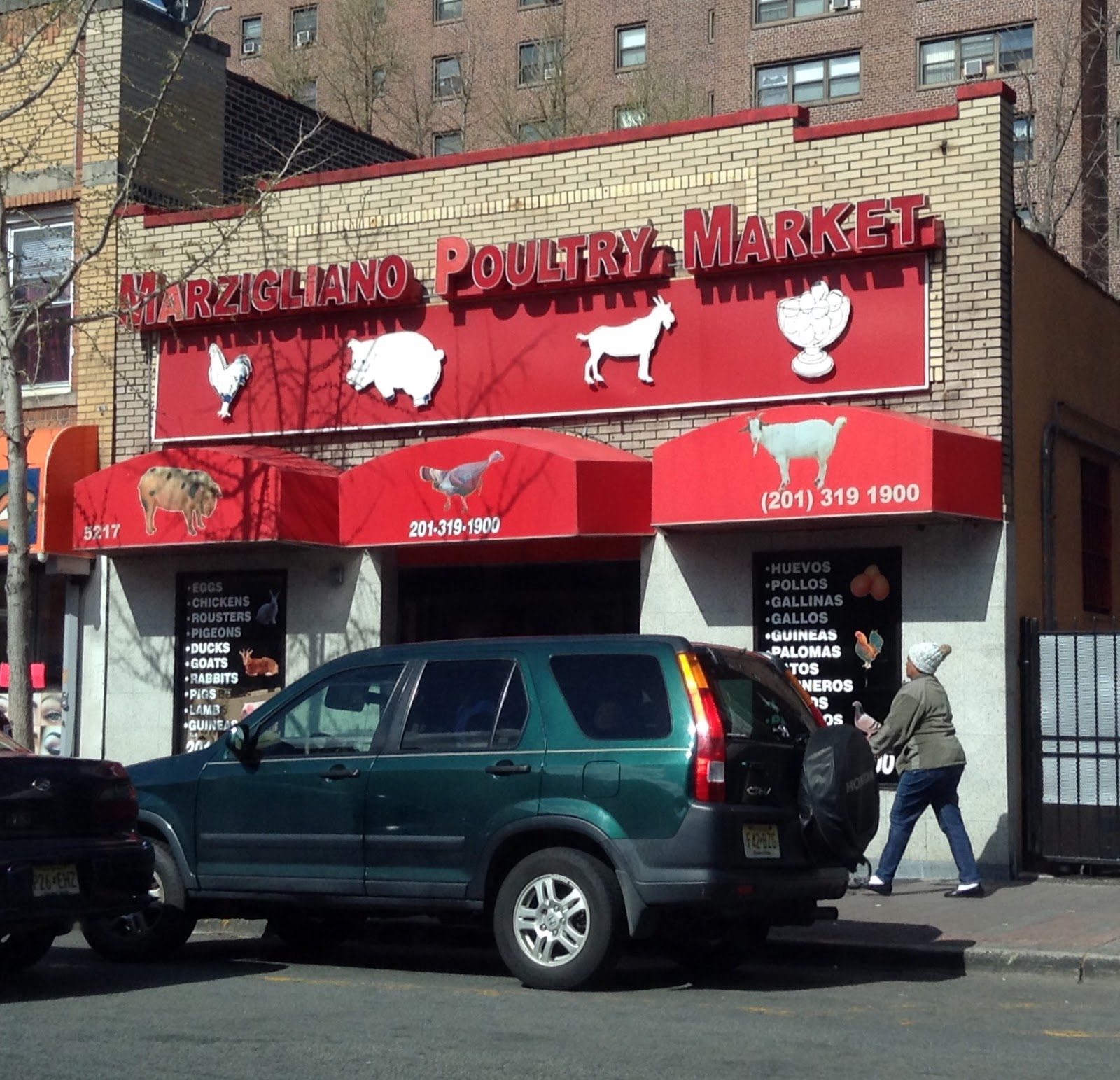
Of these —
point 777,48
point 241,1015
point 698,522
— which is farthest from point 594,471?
point 777,48

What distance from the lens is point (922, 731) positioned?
1275cm

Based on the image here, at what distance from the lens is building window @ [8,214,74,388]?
1858 centimetres

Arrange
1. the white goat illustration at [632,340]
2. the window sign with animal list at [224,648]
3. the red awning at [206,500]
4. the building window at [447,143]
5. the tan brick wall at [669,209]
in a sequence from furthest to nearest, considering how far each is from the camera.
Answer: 1. the building window at [447,143]
2. the window sign with animal list at [224,648]
3. the red awning at [206,500]
4. the white goat illustration at [632,340]
5. the tan brick wall at [669,209]

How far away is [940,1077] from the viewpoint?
277 inches

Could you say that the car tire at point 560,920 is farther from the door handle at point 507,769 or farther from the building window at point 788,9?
the building window at point 788,9

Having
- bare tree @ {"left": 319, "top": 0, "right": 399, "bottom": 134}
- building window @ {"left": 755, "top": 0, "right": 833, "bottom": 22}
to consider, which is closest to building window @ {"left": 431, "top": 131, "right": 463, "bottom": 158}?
bare tree @ {"left": 319, "top": 0, "right": 399, "bottom": 134}

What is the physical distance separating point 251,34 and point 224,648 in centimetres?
4019

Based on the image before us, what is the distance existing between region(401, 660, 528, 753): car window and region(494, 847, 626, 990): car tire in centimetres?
70

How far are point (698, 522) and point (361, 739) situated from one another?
5.11 m

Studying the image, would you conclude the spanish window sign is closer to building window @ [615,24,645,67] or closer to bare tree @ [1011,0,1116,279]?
bare tree @ [1011,0,1116,279]

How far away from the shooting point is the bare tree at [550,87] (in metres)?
38.3

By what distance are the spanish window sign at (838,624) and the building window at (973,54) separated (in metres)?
27.8

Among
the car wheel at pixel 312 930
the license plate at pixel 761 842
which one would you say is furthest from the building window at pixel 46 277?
the license plate at pixel 761 842

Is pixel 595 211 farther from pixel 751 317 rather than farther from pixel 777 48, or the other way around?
pixel 777 48
